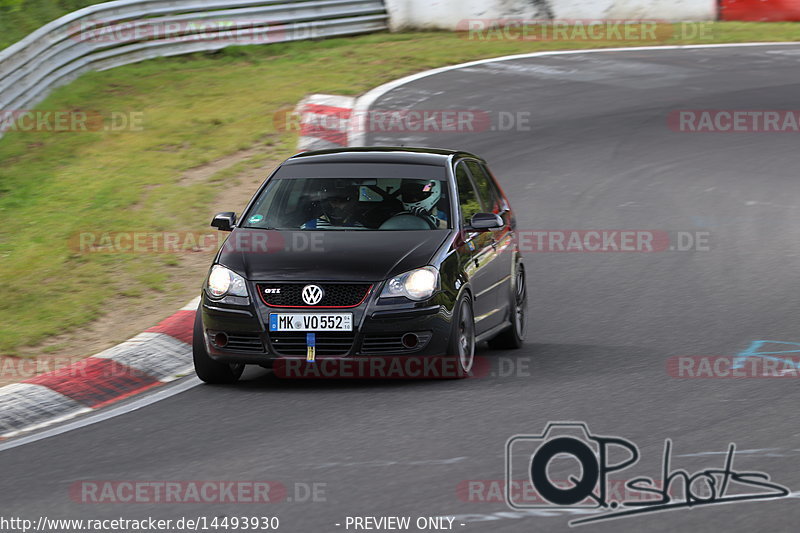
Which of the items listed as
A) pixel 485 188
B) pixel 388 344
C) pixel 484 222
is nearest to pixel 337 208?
pixel 484 222

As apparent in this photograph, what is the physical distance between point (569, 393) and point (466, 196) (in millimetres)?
2211

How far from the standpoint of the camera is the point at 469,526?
226 inches

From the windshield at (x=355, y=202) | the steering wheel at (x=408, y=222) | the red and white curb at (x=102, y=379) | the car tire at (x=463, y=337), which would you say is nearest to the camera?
the red and white curb at (x=102, y=379)

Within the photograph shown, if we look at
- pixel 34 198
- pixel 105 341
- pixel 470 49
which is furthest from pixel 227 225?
pixel 470 49

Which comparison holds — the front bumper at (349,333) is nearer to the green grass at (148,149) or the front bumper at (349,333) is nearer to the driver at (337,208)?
the driver at (337,208)

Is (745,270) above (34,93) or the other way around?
the other way around

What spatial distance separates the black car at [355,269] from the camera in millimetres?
8688

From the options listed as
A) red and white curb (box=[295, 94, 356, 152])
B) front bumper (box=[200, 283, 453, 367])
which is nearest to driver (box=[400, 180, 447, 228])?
front bumper (box=[200, 283, 453, 367])

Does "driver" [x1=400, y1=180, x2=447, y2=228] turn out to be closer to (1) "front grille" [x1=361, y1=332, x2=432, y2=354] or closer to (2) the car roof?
(2) the car roof

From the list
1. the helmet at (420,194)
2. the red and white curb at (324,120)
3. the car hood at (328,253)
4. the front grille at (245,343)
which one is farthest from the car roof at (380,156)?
the red and white curb at (324,120)

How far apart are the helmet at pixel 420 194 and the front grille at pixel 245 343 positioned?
1.62m

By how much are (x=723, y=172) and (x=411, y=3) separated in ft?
34.4

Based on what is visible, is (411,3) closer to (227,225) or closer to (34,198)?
(34,198)

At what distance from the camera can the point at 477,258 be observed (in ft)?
31.9
